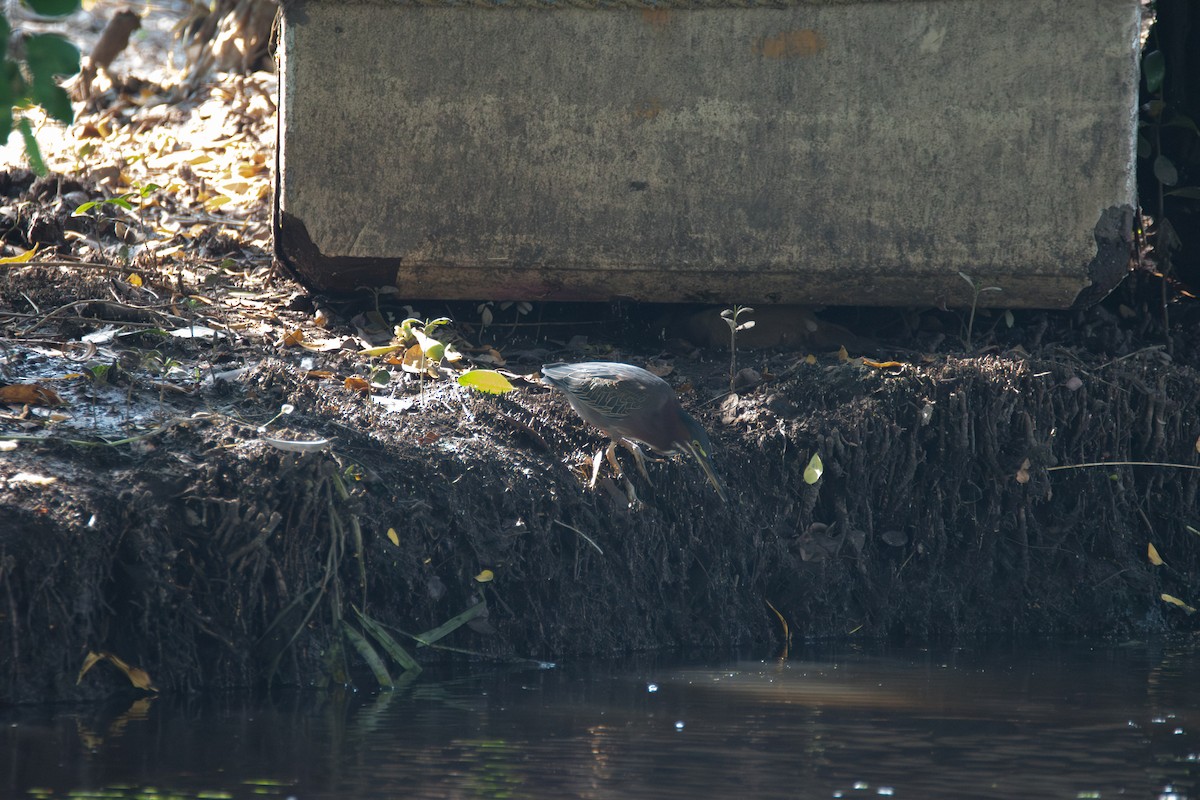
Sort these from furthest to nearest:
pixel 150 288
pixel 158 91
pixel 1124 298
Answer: pixel 158 91 < pixel 1124 298 < pixel 150 288

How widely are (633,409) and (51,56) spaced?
246cm

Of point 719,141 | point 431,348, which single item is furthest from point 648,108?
point 431,348

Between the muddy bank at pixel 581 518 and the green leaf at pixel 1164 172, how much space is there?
0.80 metres

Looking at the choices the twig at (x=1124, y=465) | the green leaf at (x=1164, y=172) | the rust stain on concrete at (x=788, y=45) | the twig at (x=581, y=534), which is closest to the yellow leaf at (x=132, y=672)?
the twig at (x=581, y=534)

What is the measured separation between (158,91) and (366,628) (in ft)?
19.0

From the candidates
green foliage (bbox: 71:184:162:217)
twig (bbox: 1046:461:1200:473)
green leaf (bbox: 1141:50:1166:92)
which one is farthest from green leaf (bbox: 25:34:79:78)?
green leaf (bbox: 1141:50:1166:92)

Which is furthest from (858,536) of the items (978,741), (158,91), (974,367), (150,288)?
(158,91)

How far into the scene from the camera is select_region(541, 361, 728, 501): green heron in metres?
4.87

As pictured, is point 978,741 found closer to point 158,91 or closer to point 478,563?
point 478,563

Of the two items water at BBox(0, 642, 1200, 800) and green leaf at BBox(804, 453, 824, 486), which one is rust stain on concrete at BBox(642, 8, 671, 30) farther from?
water at BBox(0, 642, 1200, 800)

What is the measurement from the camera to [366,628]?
14.6 ft

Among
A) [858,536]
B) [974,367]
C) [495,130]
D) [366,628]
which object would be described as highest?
[495,130]

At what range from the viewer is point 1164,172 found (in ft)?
21.0

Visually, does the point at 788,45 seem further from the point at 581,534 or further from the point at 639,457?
the point at 581,534
